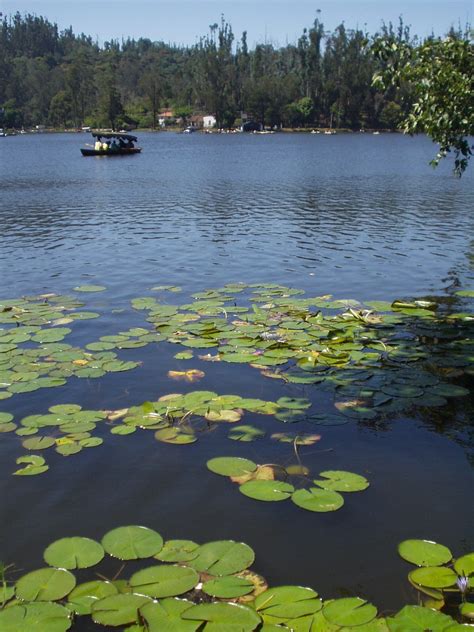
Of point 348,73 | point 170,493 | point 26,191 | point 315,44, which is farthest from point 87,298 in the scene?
point 315,44

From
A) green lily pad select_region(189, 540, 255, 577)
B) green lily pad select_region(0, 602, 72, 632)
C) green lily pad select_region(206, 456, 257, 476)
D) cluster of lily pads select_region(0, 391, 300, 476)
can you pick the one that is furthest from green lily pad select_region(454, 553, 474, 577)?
green lily pad select_region(0, 602, 72, 632)

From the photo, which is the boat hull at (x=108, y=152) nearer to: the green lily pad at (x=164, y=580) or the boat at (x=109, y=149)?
the boat at (x=109, y=149)

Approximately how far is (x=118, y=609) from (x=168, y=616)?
399mm

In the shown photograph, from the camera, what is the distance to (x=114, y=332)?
1153 cm

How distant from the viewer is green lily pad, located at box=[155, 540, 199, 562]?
17.2 ft

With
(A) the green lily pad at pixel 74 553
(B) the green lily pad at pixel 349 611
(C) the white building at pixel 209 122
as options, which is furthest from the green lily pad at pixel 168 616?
(C) the white building at pixel 209 122

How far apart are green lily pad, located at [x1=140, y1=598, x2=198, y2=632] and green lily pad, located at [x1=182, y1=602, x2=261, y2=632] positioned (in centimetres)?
6

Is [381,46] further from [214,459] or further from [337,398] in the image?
[214,459]

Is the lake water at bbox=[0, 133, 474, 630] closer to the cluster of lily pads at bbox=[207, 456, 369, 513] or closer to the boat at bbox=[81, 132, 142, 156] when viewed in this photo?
the cluster of lily pads at bbox=[207, 456, 369, 513]

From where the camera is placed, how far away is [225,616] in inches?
176

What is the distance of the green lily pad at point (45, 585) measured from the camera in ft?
15.8

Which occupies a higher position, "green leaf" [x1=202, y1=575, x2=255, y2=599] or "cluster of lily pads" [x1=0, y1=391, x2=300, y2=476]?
"cluster of lily pads" [x1=0, y1=391, x2=300, y2=476]

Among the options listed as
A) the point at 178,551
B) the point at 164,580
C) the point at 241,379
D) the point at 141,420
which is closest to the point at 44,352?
the point at 141,420

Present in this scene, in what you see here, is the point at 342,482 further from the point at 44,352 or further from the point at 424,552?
the point at 44,352
